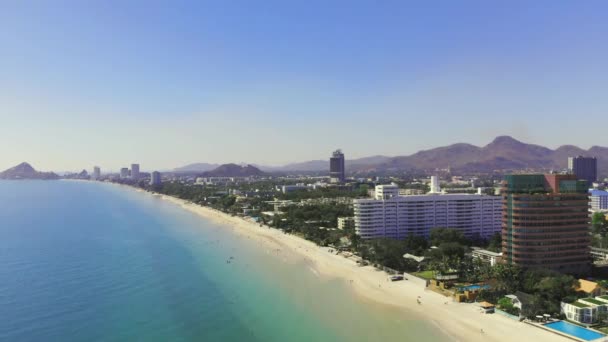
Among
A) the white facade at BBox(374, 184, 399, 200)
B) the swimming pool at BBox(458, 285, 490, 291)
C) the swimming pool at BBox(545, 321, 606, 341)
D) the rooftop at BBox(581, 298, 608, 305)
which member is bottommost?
the swimming pool at BBox(545, 321, 606, 341)

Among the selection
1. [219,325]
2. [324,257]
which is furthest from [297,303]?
[324,257]

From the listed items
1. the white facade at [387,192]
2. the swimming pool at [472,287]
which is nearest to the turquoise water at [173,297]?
the swimming pool at [472,287]

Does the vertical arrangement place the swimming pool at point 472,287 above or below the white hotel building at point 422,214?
below

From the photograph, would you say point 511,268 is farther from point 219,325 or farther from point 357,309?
point 219,325

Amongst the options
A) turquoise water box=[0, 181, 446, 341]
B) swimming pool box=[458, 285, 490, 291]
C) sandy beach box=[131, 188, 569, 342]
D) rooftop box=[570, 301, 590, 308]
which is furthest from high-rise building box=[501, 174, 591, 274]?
turquoise water box=[0, 181, 446, 341]

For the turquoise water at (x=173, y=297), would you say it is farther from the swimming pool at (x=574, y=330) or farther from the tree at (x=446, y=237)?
the tree at (x=446, y=237)

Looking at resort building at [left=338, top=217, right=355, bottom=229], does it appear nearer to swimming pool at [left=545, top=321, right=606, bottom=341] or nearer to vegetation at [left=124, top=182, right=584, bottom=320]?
vegetation at [left=124, top=182, right=584, bottom=320]
